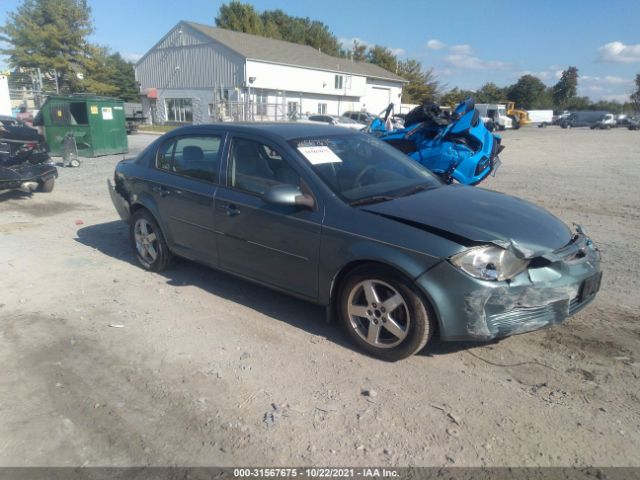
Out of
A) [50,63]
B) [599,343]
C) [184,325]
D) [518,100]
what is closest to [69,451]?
[184,325]

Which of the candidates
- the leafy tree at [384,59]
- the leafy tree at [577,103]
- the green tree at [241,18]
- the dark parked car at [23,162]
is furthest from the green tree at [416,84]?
the dark parked car at [23,162]

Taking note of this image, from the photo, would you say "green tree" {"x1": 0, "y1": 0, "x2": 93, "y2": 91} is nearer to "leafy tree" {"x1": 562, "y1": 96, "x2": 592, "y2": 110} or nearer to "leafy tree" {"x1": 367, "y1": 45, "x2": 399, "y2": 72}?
"leafy tree" {"x1": 367, "y1": 45, "x2": 399, "y2": 72}

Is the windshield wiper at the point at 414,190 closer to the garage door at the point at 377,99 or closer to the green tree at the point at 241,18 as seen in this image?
the garage door at the point at 377,99

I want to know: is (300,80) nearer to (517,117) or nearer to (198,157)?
(517,117)

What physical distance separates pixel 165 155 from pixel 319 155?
2030 mm

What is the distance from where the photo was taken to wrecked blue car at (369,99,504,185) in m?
6.31

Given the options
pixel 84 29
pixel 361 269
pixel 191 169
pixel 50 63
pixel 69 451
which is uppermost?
pixel 84 29

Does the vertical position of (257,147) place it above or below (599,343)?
above

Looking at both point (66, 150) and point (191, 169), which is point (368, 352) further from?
point (66, 150)

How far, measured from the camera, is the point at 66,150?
14.3m

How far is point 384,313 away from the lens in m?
3.46

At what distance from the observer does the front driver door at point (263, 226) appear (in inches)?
149

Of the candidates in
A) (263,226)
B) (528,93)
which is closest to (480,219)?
(263,226)

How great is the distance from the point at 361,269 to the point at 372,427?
1.14 metres
